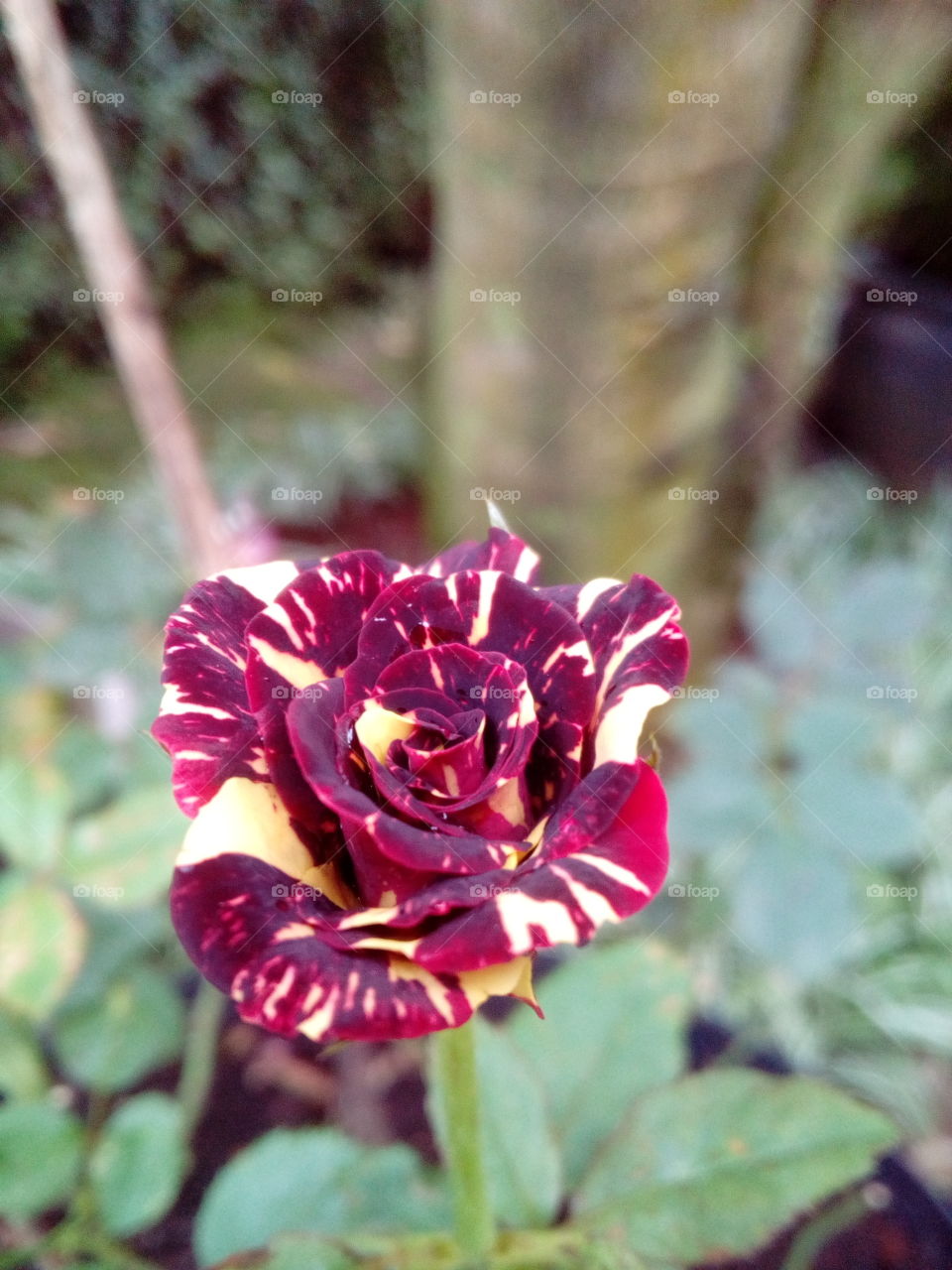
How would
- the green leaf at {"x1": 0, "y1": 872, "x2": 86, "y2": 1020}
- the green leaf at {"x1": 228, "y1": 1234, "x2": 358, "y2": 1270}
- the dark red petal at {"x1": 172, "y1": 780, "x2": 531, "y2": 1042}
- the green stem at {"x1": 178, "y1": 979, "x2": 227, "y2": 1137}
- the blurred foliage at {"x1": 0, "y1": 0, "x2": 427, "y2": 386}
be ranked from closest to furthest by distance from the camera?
1. the dark red petal at {"x1": 172, "y1": 780, "x2": 531, "y2": 1042}
2. the green leaf at {"x1": 228, "y1": 1234, "x2": 358, "y2": 1270}
3. the green leaf at {"x1": 0, "y1": 872, "x2": 86, "y2": 1020}
4. the green stem at {"x1": 178, "y1": 979, "x2": 227, "y2": 1137}
5. the blurred foliage at {"x1": 0, "y1": 0, "x2": 427, "y2": 386}

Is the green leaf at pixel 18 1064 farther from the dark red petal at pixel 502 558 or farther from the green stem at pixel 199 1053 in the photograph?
the dark red petal at pixel 502 558

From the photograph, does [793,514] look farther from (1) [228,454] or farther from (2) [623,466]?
(1) [228,454]

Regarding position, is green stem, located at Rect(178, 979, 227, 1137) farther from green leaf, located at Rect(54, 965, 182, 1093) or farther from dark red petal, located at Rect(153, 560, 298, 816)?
dark red petal, located at Rect(153, 560, 298, 816)

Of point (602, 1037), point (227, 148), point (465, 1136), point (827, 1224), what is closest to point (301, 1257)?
point (465, 1136)

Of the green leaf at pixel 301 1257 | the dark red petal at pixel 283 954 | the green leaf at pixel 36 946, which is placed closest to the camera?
the dark red petal at pixel 283 954

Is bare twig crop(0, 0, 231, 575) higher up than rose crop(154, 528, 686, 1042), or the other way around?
bare twig crop(0, 0, 231, 575)

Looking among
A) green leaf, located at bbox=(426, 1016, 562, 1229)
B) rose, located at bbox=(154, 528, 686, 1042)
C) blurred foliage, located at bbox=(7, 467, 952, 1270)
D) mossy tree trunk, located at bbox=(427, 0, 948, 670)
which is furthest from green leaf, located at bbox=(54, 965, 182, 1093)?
mossy tree trunk, located at bbox=(427, 0, 948, 670)

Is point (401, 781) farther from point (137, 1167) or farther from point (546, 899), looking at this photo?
point (137, 1167)

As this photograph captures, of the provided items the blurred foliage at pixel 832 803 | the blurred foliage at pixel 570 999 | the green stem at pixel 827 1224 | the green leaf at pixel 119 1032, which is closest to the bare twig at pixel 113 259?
the blurred foliage at pixel 570 999
